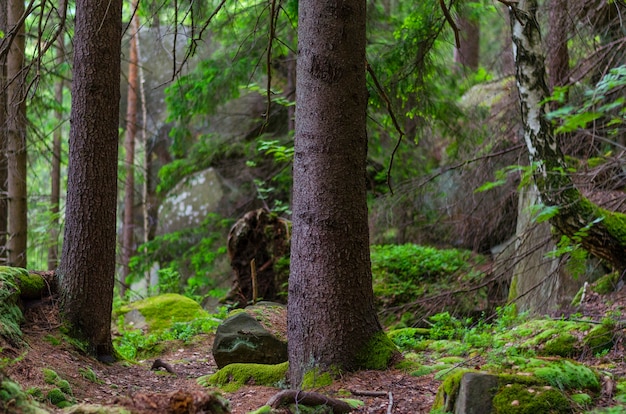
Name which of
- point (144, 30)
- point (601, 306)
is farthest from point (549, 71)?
point (144, 30)

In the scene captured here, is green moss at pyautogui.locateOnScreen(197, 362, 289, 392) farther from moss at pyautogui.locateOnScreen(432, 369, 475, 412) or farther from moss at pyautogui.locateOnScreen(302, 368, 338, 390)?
moss at pyautogui.locateOnScreen(432, 369, 475, 412)

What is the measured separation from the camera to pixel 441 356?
5.99m

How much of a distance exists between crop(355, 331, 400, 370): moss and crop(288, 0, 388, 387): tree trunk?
0.04 feet

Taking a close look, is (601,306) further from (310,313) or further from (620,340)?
(310,313)

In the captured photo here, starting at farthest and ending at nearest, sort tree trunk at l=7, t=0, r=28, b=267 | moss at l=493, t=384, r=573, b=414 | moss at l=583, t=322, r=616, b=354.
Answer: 1. tree trunk at l=7, t=0, r=28, b=267
2. moss at l=583, t=322, r=616, b=354
3. moss at l=493, t=384, r=573, b=414

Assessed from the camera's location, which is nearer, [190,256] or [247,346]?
[247,346]

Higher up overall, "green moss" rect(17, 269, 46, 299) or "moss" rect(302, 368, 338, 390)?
"green moss" rect(17, 269, 46, 299)

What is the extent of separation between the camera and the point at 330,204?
504 centimetres

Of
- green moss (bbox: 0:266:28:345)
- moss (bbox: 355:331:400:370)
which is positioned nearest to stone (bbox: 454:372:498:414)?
moss (bbox: 355:331:400:370)

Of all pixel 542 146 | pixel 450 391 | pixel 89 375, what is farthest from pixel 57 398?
pixel 542 146

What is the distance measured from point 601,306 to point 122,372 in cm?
540

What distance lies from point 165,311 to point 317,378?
214 inches

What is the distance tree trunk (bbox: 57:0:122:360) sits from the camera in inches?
250

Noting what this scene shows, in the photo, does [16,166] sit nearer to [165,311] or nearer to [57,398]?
[165,311]
